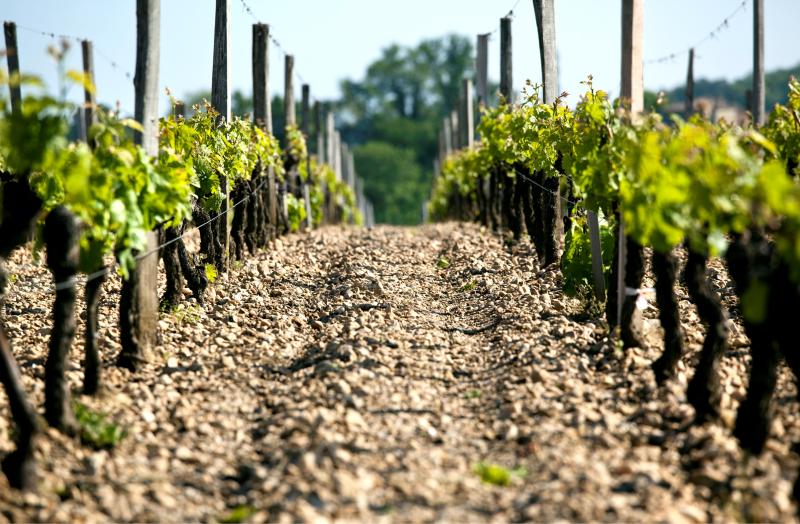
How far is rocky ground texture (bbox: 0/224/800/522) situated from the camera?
4.35 meters

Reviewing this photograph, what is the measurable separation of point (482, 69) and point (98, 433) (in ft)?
58.5

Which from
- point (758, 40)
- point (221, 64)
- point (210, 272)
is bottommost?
point (210, 272)

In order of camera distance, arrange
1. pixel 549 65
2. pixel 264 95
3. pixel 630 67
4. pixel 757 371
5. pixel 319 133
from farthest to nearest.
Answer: pixel 319 133 → pixel 264 95 → pixel 549 65 → pixel 630 67 → pixel 757 371

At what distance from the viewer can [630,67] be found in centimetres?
743

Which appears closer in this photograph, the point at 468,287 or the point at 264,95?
the point at 468,287

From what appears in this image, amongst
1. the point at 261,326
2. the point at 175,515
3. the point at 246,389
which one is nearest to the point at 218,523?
the point at 175,515

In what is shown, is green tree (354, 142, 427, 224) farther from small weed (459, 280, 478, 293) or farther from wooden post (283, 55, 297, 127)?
small weed (459, 280, 478, 293)

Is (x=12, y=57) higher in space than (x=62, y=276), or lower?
higher

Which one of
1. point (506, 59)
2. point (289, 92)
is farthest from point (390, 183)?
point (506, 59)

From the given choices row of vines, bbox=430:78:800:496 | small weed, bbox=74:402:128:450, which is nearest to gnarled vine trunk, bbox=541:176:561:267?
row of vines, bbox=430:78:800:496

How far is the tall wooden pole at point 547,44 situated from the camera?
33.8ft

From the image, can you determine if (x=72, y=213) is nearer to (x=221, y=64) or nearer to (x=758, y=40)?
(x=221, y=64)

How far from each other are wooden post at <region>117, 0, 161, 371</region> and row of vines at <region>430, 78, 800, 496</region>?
10.8 ft

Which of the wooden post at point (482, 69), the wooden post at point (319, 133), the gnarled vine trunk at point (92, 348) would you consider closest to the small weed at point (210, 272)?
the gnarled vine trunk at point (92, 348)
